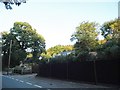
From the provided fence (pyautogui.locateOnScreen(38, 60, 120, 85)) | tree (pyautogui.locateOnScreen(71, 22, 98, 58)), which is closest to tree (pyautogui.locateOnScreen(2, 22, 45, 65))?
tree (pyautogui.locateOnScreen(71, 22, 98, 58))

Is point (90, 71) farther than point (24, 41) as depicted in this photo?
No

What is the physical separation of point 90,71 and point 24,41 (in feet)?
158

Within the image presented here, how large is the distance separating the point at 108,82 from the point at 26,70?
106 feet

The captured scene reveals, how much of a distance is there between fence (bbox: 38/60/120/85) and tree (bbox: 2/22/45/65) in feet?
124

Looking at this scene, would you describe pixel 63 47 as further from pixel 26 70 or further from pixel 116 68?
pixel 116 68

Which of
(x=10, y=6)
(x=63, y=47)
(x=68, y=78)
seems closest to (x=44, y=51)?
(x=63, y=47)

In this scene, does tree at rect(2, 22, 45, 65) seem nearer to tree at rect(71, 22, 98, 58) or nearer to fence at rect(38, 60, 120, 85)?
tree at rect(71, 22, 98, 58)

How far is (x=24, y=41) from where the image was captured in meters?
67.1

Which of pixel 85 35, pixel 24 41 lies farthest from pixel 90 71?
pixel 24 41

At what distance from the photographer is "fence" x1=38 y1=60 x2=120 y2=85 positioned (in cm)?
1721

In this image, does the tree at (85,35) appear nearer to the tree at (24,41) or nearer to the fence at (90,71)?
the tree at (24,41)

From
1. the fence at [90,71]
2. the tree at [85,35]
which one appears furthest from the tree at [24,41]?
the fence at [90,71]

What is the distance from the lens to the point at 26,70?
4853 centimetres

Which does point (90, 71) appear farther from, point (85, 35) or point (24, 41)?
point (24, 41)
